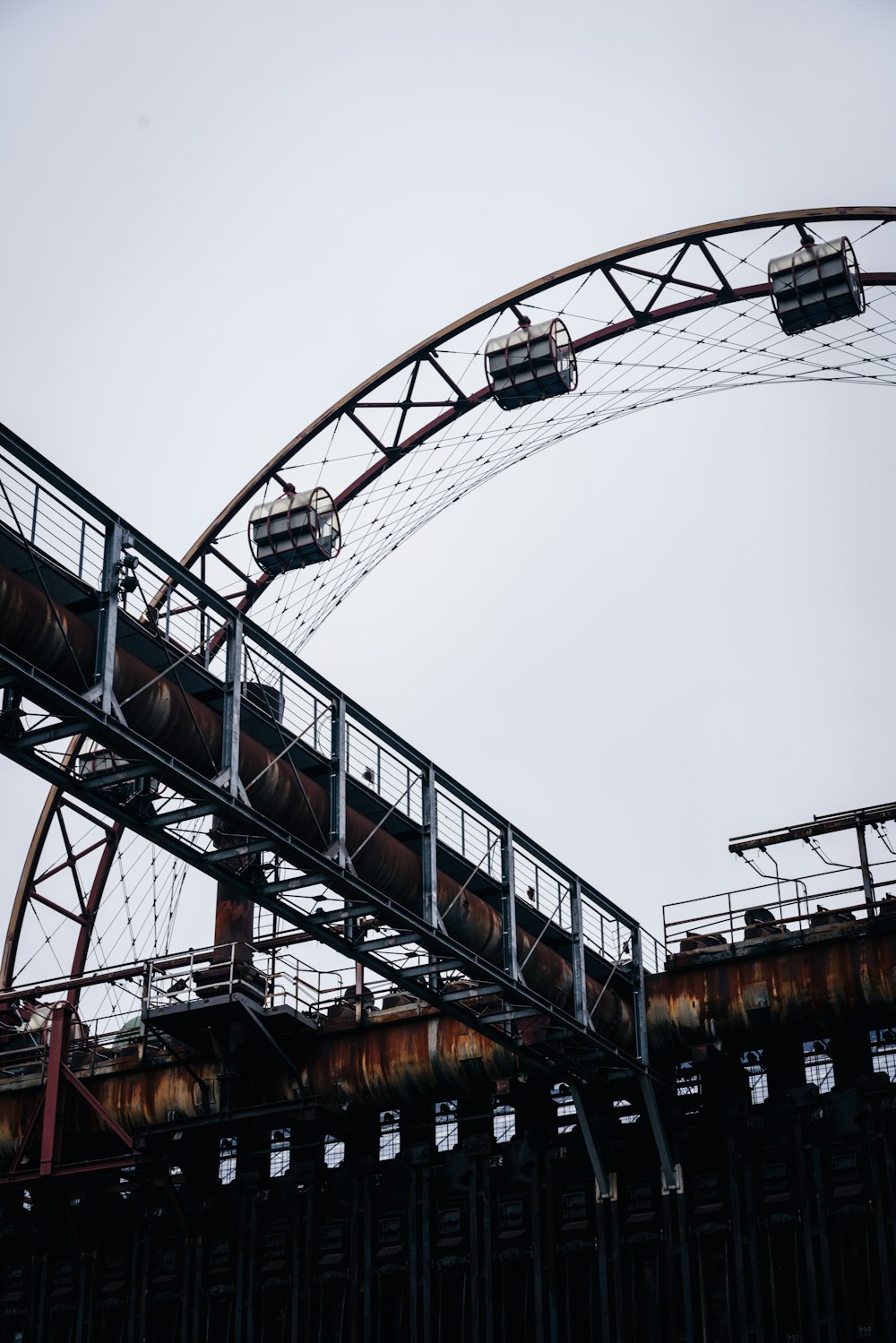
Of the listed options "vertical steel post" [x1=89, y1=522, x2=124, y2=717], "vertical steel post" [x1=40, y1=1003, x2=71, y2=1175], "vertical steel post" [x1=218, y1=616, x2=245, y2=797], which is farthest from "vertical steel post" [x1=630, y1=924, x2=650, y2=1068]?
"vertical steel post" [x1=89, y1=522, x2=124, y2=717]

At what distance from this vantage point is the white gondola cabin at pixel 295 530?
131ft

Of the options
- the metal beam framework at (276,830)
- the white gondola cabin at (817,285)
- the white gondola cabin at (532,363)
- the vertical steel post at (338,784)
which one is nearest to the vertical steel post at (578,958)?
the metal beam framework at (276,830)

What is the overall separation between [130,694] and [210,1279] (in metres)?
16.5

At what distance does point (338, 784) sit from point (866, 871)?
11.8m

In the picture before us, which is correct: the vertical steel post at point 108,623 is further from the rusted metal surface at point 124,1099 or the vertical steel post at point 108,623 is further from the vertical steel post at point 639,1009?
the rusted metal surface at point 124,1099

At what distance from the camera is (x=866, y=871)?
111ft

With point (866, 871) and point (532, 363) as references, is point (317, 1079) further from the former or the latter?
point (532, 363)

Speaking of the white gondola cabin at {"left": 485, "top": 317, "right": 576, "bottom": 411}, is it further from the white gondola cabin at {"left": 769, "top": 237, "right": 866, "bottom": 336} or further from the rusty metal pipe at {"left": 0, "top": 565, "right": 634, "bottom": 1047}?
the rusty metal pipe at {"left": 0, "top": 565, "right": 634, "bottom": 1047}

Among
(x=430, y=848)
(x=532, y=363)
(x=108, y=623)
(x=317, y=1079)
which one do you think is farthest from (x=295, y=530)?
(x=108, y=623)

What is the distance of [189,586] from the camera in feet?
83.5

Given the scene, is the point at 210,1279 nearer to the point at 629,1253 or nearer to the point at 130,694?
the point at 629,1253

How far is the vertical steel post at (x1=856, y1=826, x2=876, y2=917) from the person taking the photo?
3344cm

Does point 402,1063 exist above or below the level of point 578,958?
below

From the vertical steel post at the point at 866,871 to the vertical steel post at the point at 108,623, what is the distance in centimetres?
1600
